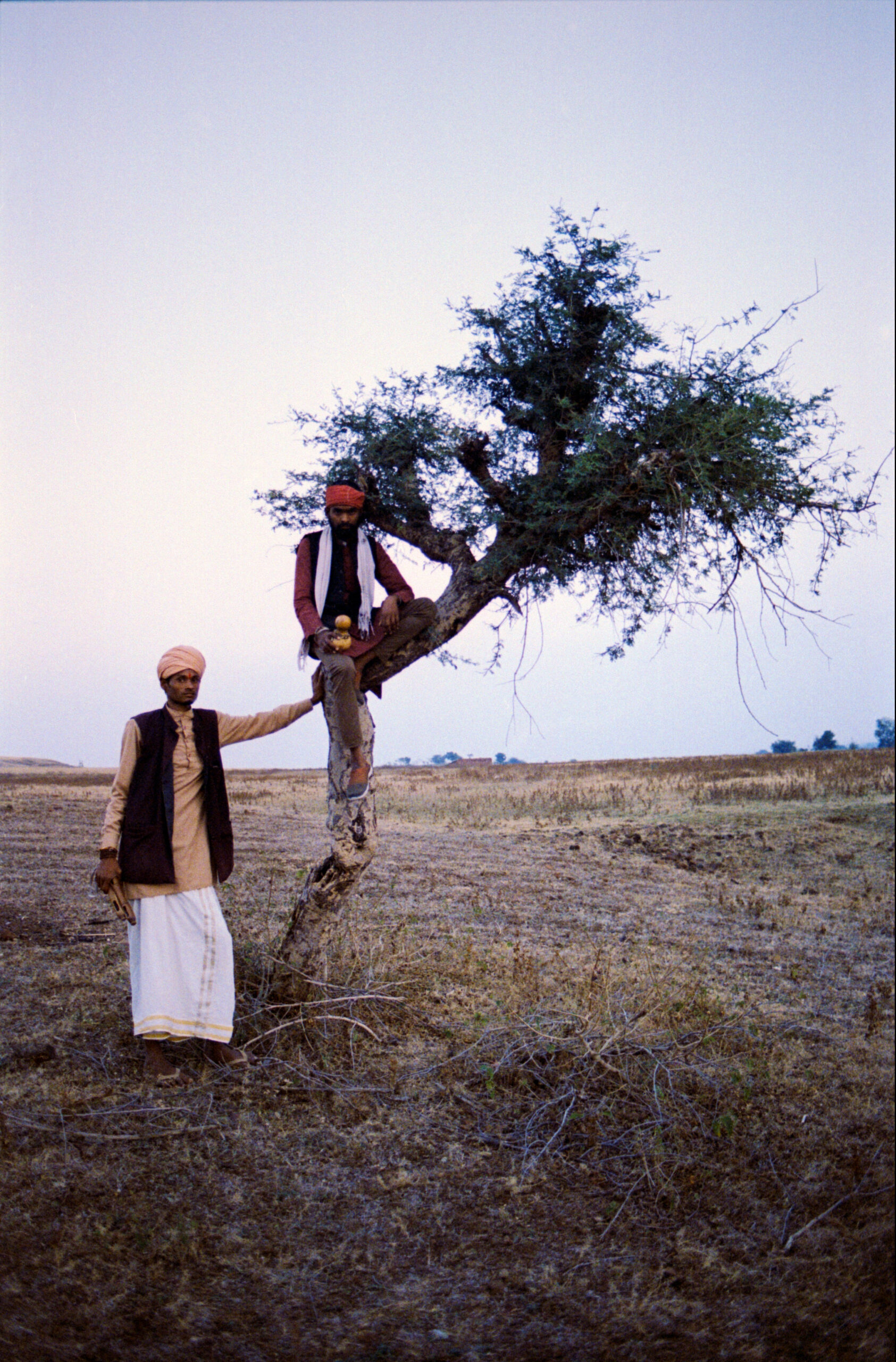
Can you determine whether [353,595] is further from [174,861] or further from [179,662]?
[174,861]

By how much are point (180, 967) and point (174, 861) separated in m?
0.53

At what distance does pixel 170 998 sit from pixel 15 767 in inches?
251

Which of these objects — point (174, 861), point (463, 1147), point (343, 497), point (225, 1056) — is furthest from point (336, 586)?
point (463, 1147)

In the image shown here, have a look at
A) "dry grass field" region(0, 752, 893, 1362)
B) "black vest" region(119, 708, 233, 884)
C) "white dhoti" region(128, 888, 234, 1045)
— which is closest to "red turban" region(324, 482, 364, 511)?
"black vest" region(119, 708, 233, 884)

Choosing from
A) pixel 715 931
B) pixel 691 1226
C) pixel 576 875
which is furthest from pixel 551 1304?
pixel 576 875

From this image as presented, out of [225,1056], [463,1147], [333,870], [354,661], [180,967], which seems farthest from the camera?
[333,870]

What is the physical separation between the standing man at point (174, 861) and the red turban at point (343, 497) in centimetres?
108

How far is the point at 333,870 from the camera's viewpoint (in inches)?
222

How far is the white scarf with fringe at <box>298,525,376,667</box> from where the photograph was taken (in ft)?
17.0

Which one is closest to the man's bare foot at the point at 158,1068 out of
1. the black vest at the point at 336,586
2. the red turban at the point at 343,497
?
the black vest at the point at 336,586

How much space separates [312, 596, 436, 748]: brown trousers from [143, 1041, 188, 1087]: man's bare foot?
6.11 feet

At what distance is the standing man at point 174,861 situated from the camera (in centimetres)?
484

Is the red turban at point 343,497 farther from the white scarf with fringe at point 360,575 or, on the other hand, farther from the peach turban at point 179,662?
the peach turban at point 179,662

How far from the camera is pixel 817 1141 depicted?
15.9ft
